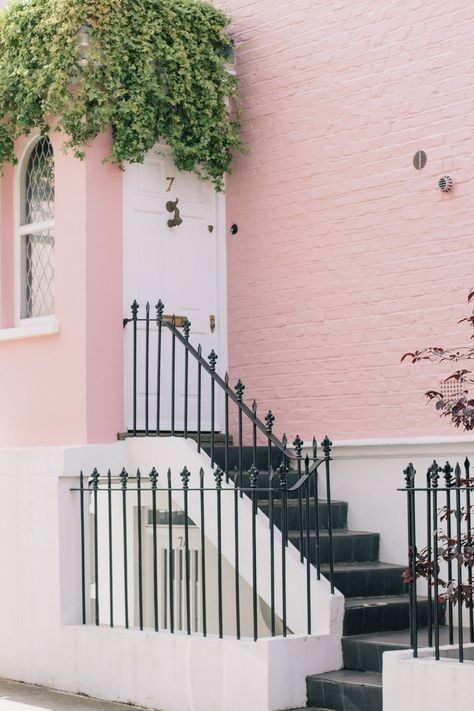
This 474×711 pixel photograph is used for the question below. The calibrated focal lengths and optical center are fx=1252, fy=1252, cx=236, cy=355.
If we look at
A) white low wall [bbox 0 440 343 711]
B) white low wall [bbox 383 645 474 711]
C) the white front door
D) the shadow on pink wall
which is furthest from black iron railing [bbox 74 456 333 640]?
white low wall [bbox 383 645 474 711]

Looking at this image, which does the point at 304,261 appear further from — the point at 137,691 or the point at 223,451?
the point at 137,691

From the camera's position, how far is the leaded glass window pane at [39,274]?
414 inches

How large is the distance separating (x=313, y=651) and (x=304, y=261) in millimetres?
3496

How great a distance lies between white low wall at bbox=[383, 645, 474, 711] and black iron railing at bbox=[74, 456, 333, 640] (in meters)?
1.06

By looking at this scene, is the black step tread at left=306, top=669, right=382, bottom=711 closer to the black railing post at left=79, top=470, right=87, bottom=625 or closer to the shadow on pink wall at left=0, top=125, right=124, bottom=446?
the black railing post at left=79, top=470, right=87, bottom=625

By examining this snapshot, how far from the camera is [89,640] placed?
8.95 metres

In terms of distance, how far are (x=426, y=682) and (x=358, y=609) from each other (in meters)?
1.55

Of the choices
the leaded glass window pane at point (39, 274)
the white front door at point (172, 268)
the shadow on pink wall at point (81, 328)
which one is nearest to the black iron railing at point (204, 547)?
the shadow on pink wall at point (81, 328)

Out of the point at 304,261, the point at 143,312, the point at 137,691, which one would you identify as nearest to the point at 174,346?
the point at 143,312

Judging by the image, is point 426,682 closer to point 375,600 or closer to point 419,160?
point 375,600

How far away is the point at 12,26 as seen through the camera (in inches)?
395

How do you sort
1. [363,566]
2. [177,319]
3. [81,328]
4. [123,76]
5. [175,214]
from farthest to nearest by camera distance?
[175,214]
[177,319]
[123,76]
[81,328]
[363,566]

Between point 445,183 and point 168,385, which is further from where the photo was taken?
point 168,385

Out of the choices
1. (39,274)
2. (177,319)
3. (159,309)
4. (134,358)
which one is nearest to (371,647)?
(134,358)
